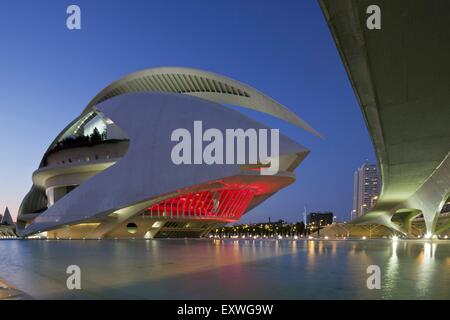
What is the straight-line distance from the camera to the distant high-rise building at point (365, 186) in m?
142

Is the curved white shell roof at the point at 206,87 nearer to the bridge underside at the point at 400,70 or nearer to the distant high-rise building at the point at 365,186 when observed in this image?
the bridge underside at the point at 400,70

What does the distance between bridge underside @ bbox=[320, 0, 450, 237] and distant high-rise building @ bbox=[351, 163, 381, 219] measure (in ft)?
421

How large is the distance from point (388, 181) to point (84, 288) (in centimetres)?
2457

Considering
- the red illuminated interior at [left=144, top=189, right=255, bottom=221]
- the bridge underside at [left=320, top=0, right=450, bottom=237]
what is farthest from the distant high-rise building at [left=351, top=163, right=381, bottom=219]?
the bridge underside at [left=320, top=0, right=450, bottom=237]

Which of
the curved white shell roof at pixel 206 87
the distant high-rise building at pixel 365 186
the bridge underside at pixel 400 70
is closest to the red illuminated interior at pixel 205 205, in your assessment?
the curved white shell roof at pixel 206 87

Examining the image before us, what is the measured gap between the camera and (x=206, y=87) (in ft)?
116

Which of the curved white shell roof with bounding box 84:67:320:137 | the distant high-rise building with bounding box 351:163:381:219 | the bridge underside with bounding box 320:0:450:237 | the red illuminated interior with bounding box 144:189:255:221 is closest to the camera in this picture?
the bridge underside with bounding box 320:0:450:237

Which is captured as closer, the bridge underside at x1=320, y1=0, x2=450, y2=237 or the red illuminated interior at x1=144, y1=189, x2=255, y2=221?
the bridge underside at x1=320, y1=0, x2=450, y2=237

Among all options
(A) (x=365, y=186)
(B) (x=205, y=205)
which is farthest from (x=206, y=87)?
(A) (x=365, y=186)

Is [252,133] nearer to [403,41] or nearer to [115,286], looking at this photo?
[403,41]

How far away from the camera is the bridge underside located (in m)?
7.07

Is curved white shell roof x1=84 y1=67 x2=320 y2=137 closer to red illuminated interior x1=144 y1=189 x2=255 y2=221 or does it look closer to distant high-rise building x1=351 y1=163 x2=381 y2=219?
red illuminated interior x1=144 y1=189 x2=255 y2=221

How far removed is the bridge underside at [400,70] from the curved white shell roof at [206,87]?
1651 cm
